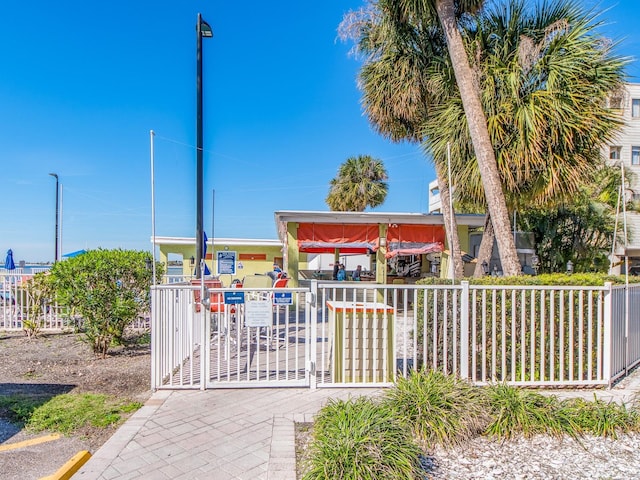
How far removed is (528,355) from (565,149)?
441 centimetres

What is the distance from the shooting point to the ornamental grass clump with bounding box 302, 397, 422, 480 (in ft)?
7.84

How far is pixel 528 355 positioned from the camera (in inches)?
187

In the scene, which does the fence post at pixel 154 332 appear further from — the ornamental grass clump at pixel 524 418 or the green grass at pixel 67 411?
the ornamental grass clump at pixel 524 418

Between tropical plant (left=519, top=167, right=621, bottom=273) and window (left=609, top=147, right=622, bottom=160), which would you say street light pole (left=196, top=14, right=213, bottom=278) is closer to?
tropical plant (left=519, top=167, right=621, bottom=273)

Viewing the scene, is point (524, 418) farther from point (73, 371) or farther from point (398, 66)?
point (398, 66)

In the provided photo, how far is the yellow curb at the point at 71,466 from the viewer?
2.72 m

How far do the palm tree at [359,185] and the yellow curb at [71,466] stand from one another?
24082 millimetres

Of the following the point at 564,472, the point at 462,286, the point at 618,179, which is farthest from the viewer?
the point at 618,179

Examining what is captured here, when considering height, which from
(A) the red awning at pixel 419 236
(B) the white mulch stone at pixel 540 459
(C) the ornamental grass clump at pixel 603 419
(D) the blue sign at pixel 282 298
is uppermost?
(A) the red awning at pixel 419 236

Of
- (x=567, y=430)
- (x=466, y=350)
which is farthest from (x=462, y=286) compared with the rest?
(x=567, y=430)

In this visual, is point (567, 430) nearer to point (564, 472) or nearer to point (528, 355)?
point (564, 472)

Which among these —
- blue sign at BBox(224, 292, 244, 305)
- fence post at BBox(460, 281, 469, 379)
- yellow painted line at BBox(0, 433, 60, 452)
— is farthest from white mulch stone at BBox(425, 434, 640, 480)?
yellow painted line at BBox(0, 433, 60, 452)

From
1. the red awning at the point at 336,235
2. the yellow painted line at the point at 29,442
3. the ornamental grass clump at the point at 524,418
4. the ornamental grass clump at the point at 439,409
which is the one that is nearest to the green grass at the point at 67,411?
the yellow painted line at the point at 29,442

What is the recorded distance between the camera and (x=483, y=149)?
6.59m
